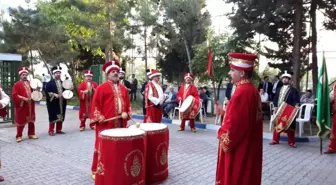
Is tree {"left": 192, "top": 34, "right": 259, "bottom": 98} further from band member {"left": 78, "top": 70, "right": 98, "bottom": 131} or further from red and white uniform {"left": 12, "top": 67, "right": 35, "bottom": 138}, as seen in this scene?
red and white uniform {"left": 12, "top": 67, "right": 35, "bottom": 138}

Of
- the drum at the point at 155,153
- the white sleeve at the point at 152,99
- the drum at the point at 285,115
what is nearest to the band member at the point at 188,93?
the white sleeve at the point at 152,99

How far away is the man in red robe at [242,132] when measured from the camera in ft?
10.4

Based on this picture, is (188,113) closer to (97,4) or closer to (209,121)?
(209,121)

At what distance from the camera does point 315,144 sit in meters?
7.95

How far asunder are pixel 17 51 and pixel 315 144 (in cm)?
1806

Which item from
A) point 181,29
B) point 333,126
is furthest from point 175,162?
point 181,29

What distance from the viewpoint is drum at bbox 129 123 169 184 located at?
4.74 m

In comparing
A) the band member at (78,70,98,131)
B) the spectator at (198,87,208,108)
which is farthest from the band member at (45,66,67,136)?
the spectator at (198,87,208,108)

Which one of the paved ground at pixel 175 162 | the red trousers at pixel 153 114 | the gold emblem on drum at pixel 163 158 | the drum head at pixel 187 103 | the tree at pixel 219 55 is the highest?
the tree at pixel 219 55

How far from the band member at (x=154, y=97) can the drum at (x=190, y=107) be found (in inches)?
50.3

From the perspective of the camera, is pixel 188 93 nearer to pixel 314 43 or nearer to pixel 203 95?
pixel 203 95

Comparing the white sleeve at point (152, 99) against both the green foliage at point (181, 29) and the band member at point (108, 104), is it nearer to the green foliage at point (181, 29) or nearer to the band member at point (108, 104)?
the band member at point (108, 104)

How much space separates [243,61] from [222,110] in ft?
2.08

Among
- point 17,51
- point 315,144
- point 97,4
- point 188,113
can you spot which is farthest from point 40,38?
point 315,144
